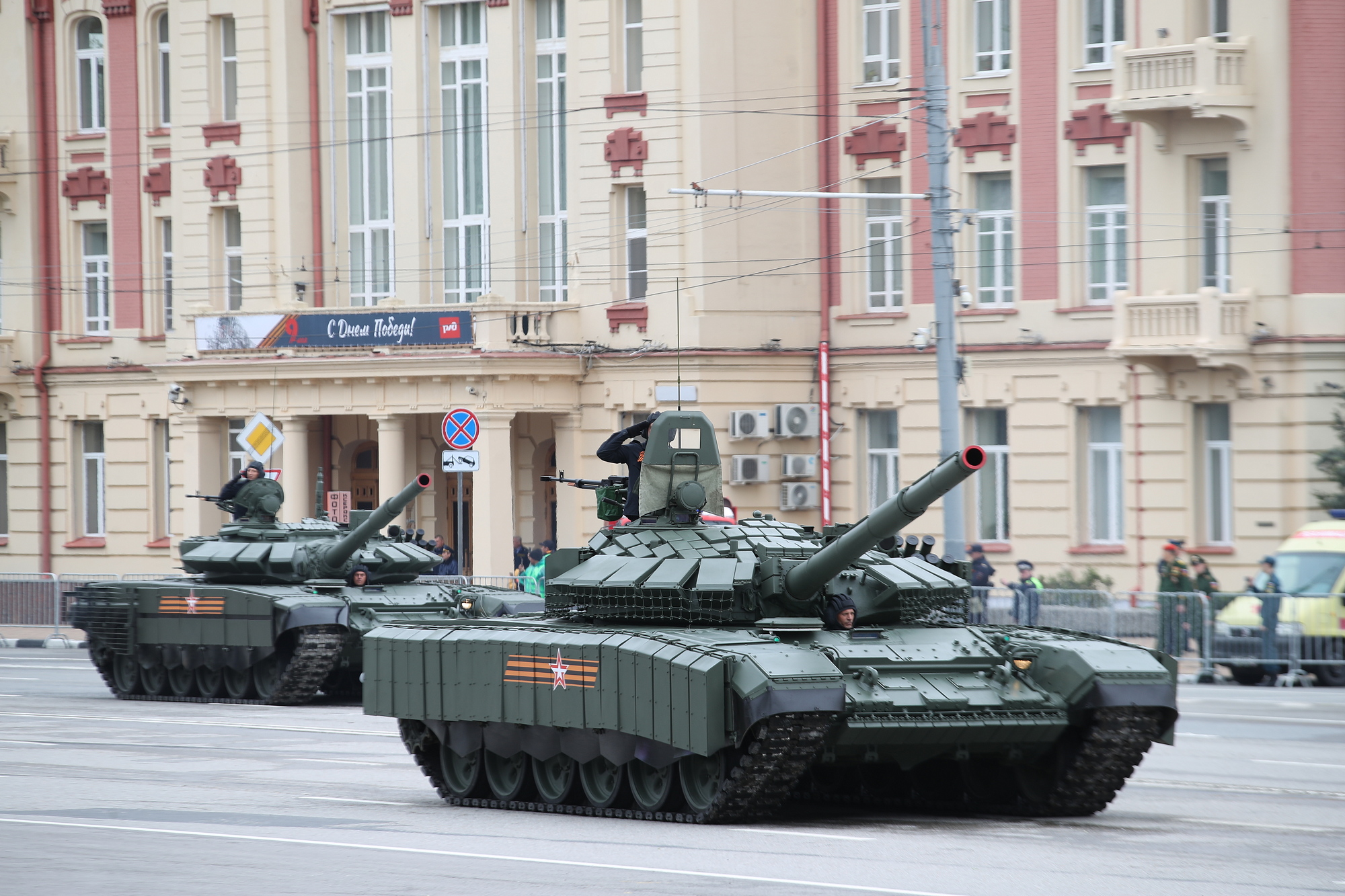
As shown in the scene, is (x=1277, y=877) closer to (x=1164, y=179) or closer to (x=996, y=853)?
(x=996, y=853)

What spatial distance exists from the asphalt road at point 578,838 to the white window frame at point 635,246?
54.3ft

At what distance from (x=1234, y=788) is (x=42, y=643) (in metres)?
24.9

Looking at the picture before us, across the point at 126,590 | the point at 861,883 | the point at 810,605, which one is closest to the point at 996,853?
the point at 861,883

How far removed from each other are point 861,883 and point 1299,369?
2008cm

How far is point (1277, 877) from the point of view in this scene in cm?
1045

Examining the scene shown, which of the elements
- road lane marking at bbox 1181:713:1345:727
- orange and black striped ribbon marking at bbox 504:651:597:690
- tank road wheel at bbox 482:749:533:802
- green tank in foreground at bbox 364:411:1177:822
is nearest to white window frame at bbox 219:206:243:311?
road lane marking at bbox 1181:713:1345:727

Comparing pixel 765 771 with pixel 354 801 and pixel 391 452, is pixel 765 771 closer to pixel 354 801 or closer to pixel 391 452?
pixel 354 801

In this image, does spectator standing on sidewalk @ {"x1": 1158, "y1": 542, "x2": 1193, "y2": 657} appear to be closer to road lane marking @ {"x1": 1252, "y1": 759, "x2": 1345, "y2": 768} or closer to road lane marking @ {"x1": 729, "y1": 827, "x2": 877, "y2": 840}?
road lane marking @ {"x1": 1252, "y1": 759, "x2": 1345, "y2": 768}

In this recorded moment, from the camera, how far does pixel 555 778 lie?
47.2 feet

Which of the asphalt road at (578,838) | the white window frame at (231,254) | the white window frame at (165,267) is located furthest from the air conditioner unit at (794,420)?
the asphalt road at (578,838)

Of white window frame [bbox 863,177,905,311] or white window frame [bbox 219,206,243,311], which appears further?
white window frame [bbox 219,206,243,311]

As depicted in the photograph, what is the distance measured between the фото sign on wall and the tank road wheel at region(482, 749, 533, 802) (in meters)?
20.2

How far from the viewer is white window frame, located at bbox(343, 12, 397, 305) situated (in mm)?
37500

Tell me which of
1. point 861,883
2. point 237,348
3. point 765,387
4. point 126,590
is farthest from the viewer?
point 237,348
